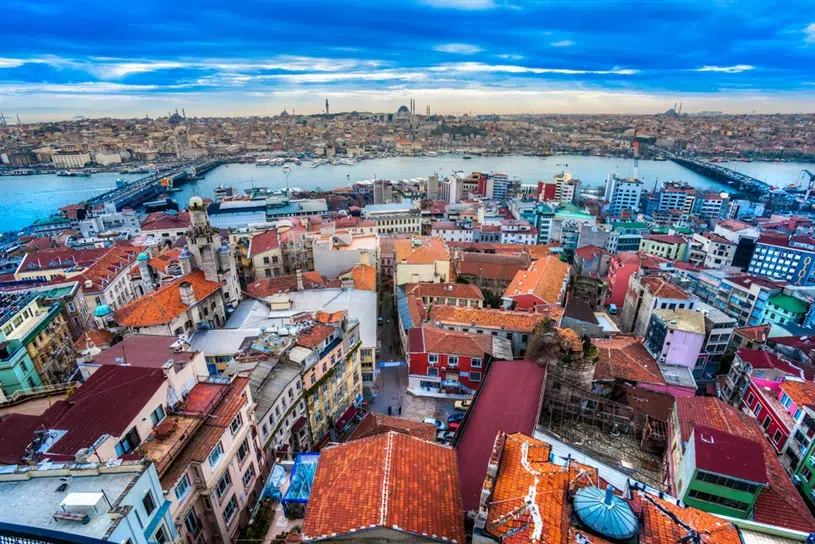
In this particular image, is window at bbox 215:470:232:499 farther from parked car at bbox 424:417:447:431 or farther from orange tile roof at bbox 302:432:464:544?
parked car at bbox 424:417:447:431

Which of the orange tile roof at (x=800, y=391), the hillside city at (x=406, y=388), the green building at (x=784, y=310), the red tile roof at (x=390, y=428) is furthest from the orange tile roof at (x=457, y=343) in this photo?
the green building at (x=784, y=310)

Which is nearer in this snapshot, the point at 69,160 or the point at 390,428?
the point at 390,428

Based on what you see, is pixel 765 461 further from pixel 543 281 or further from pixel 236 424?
pixel 543 281

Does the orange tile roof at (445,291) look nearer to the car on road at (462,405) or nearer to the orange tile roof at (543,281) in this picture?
Answer: the orange tile roof at (543,281)

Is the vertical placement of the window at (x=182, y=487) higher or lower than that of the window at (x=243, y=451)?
higher

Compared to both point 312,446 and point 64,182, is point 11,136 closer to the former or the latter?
point 64,182

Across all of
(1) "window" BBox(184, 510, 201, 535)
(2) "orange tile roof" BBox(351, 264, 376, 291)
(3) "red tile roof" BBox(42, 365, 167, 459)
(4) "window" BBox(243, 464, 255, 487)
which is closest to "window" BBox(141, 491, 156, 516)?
(3) "red tile roof" BBox(42, 365, 167, 459)

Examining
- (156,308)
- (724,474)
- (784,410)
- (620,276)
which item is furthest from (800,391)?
(156,308)
